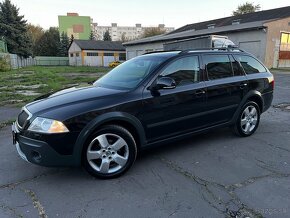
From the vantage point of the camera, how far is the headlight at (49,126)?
3244mm

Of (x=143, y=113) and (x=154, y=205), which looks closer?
(x=154, y=205)

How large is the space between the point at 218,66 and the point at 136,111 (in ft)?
6.32

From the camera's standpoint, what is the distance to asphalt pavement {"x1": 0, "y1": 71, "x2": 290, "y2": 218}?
2930 millimetres

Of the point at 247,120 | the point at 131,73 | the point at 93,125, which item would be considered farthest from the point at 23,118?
the point at 247,120

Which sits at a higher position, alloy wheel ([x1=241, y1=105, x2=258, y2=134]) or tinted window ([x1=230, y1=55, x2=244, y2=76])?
tinted window ([x1=230, y1=55, x2=244, y2=76])

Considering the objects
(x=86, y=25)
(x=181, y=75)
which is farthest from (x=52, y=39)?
(x=181, y=75)

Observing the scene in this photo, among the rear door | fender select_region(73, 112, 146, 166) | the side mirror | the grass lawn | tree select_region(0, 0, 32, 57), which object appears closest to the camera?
fender select_region(73, 112, 146, 166)

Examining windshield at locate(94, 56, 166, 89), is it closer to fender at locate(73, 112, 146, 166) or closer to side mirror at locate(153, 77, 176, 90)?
side mirror at locate(153, 77, 176, 90)

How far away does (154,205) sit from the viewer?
3.01 m

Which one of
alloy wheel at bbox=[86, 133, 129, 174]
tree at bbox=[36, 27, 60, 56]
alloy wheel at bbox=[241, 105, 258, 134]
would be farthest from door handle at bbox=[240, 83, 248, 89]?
tree at bbox=[36, 27, 60, 56]

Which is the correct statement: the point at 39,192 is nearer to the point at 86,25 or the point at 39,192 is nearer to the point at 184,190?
the point at 184,190

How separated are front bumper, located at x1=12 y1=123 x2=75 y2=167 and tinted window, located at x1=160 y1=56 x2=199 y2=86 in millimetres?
1828

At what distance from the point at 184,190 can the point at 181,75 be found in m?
1.80

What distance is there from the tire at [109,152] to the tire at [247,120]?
2.39 m
